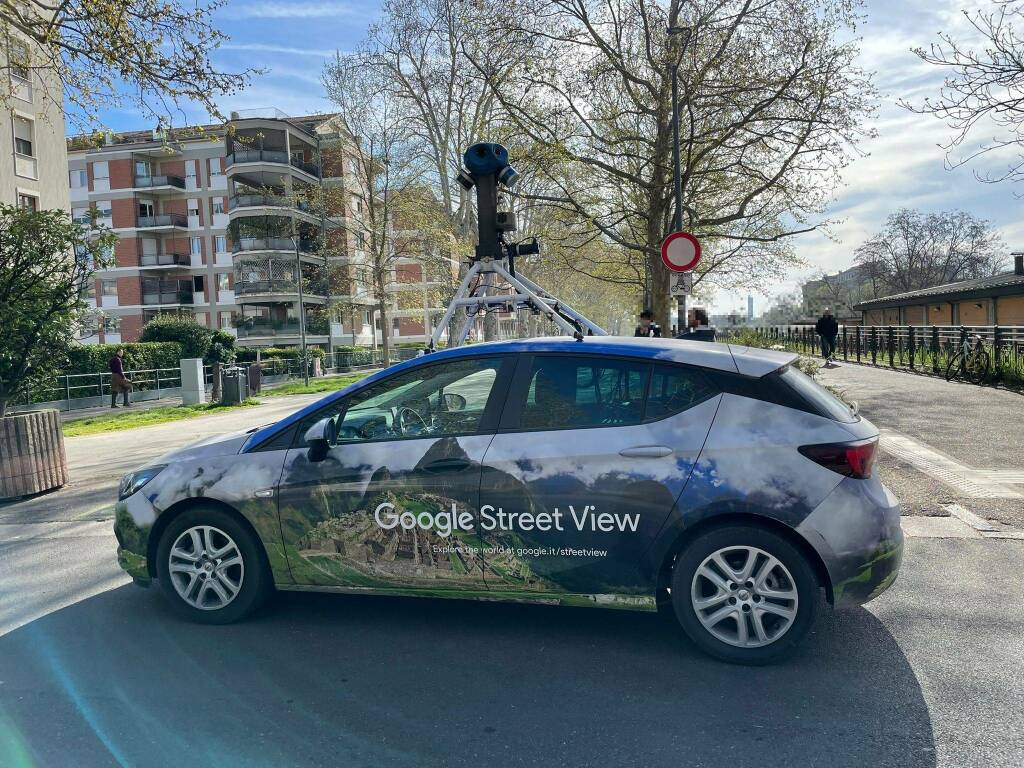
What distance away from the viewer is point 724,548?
3607 millimetres

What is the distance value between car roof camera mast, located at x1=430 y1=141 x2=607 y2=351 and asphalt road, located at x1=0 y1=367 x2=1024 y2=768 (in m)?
2.73

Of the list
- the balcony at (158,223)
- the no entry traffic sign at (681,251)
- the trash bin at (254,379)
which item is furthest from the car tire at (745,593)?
the balcony at (158,223)

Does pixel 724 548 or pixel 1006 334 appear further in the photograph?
pixel 1006 334

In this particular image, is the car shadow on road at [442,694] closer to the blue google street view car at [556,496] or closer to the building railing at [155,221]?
the blue google street view car at [556,496]

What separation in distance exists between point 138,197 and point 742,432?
64971 mm

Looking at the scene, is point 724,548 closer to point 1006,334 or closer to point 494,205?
point 494,205

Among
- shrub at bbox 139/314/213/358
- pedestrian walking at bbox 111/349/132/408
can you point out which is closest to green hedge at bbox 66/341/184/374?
pedestrian walking at bbox 111/349/132/408

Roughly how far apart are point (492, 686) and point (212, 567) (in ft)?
5.95

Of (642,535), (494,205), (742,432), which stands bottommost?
(642,535)

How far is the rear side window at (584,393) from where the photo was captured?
12.6ft

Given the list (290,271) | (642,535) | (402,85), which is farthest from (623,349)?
(290,271)

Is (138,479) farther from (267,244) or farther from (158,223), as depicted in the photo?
Result: (158,223)

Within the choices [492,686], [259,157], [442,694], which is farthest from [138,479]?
[259,157]

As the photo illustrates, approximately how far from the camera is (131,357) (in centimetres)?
2630
